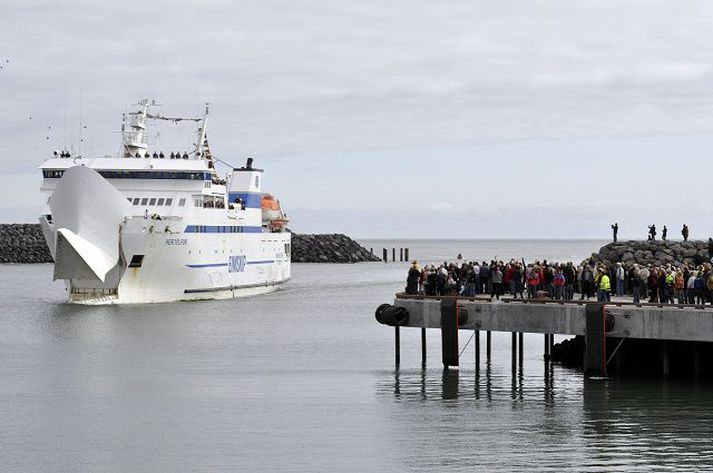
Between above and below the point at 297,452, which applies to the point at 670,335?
above

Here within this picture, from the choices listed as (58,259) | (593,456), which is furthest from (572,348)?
(58,259)

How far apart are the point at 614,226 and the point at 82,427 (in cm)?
3708

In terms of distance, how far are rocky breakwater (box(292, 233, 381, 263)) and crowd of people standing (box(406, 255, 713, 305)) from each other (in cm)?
11046

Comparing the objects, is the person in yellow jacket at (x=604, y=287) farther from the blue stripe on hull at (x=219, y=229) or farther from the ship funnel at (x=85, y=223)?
the blue stripe on hull at (x=219, y=229)

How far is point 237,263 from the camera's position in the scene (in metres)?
65.6

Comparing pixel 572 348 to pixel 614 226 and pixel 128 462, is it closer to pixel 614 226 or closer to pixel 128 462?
pixel 128 462

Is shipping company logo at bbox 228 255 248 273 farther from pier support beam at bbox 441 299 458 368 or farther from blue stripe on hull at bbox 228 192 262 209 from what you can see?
pier support beam at bbox 441 299 458 368

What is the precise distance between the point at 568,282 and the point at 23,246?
112159 mm

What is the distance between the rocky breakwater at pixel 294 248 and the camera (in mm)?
137625

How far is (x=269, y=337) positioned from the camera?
45062mm

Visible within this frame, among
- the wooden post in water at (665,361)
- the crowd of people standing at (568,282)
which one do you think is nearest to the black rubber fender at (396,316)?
the crowd of people standing at (568,282)

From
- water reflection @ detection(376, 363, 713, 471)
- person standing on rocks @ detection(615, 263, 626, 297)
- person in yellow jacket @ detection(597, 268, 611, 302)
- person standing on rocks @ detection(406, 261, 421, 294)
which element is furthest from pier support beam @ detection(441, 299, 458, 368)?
person standing on rocks @ detection(615, 263, 626, 297)

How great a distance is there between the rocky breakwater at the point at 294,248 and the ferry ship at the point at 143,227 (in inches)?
2896

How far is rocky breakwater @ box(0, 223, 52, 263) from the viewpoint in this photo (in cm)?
13700
